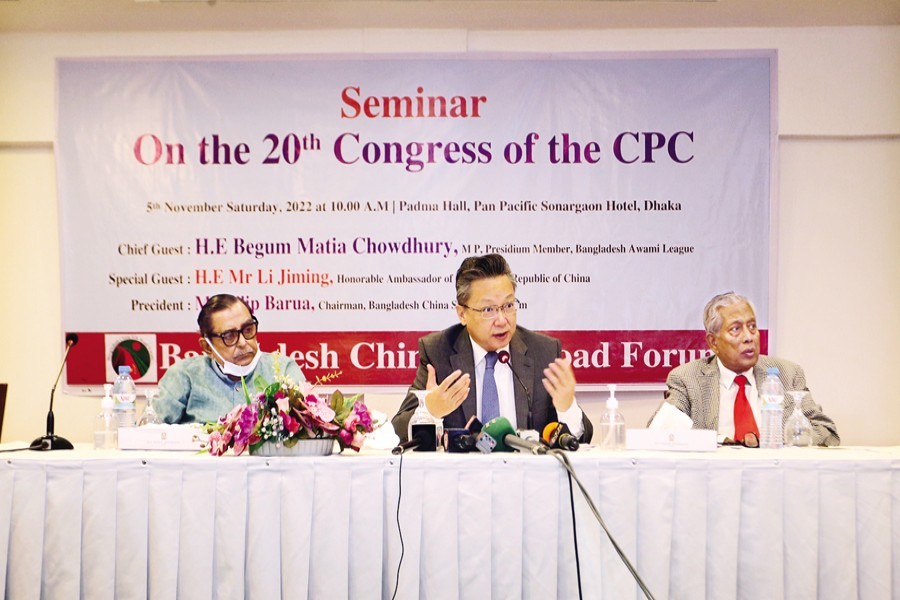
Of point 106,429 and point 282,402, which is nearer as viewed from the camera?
point 282,402

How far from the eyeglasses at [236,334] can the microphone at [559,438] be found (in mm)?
1513

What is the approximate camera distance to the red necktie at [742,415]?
350 centimetres

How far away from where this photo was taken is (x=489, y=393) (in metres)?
3.67

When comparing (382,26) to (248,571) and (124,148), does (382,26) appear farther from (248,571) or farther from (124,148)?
(248,571)

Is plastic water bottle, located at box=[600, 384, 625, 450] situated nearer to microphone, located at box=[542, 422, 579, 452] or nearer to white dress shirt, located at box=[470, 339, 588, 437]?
microphone, located at box=[542, 422, 579, 452]

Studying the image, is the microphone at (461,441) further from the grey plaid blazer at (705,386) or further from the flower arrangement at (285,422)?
the grey plaid blazer at (705,386)

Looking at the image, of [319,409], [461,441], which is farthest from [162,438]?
[461,441]

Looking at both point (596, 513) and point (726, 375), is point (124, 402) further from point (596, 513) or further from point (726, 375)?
point (726, 375)

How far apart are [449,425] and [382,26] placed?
2.05 meters

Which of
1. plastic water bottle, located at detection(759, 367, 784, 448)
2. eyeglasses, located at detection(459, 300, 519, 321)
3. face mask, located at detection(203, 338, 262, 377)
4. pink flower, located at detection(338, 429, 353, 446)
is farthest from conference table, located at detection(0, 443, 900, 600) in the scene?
face mask, located at detection(203, 338, 262, 377)

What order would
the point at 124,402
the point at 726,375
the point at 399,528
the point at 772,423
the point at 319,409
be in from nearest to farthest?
the point at 399,528 < the point at 319,409 < the point at 772,423 < the point at 124,402 < the point at 726,375

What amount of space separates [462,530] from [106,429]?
1.23 meters

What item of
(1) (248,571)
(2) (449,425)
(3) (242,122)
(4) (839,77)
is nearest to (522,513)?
(1) (248,571)

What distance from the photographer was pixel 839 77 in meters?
4.65
